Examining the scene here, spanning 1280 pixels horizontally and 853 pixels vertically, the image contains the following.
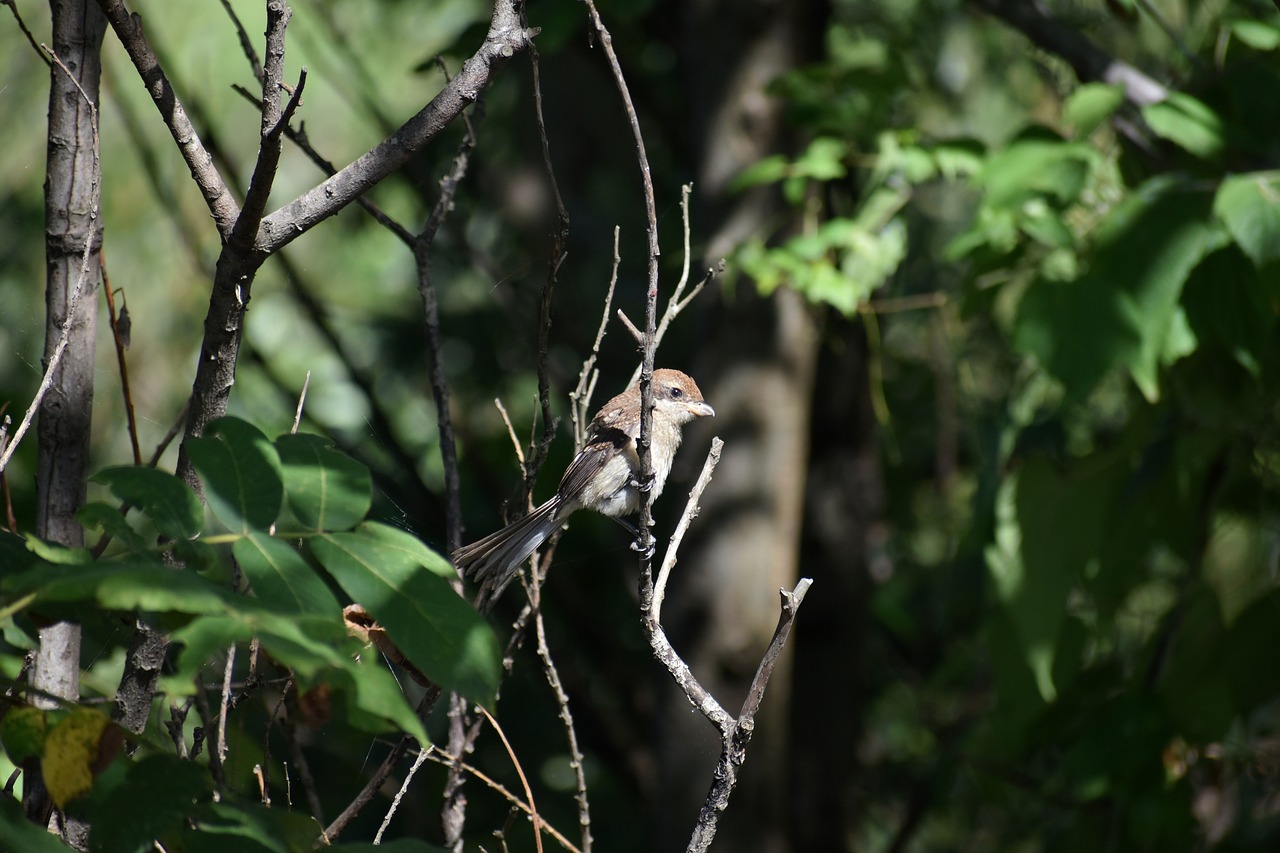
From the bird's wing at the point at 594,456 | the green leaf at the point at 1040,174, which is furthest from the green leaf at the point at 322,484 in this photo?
the green leaf at the point at 1040,174

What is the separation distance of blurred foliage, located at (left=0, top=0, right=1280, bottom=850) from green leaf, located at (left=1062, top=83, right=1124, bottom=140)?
19 mm

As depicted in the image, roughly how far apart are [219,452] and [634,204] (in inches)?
172

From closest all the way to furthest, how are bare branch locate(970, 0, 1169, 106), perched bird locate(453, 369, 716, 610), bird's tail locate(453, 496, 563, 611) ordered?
bird's tail locate(453, 496, 563, 611)
perched bird locate(453, 369, 716, 610)
bare branch locate(970, 0, 1169, 106)


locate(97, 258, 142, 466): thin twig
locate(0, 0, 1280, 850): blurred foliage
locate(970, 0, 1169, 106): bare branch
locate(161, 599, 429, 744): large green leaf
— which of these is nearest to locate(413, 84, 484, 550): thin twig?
locate(0, 0, 1280, 850): blurred foliage

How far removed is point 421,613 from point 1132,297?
2.32 meters

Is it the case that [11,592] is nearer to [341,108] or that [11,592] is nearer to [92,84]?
[92,84]

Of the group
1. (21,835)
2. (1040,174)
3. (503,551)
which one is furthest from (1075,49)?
(21,835)

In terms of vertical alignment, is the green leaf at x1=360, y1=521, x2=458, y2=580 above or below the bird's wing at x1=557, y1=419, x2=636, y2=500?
above

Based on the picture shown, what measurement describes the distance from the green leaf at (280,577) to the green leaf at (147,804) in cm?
24

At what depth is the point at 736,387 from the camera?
4.41m

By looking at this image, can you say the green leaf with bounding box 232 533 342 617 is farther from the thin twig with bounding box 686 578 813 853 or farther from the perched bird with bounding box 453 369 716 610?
the perched bird with bounding box 453 369 716 610

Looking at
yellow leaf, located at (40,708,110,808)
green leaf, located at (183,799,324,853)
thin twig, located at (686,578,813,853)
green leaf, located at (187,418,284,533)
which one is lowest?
thin twig, located at (686,578,813,853)

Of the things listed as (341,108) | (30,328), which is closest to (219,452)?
(30,328)

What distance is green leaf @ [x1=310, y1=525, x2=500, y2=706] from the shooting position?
1.40 metres
